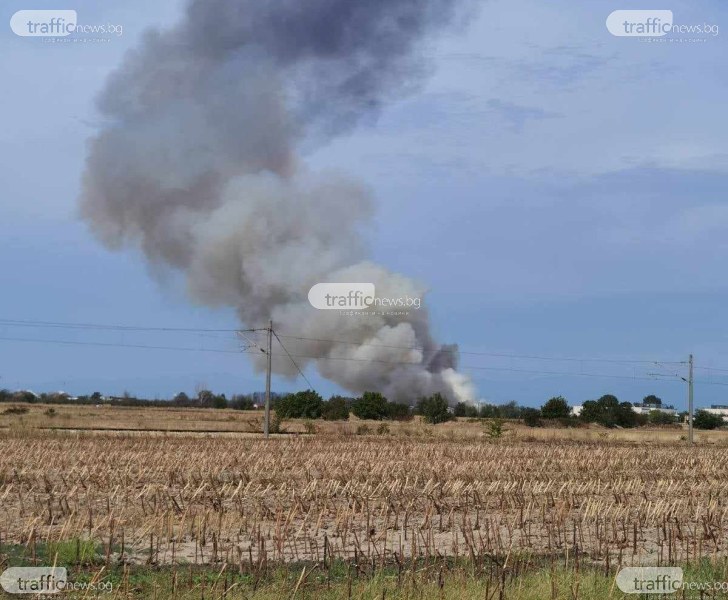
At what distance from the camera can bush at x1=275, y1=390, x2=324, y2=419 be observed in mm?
101062

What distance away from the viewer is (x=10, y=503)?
778 inches

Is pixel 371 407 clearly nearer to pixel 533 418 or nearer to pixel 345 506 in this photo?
pixel 533 418

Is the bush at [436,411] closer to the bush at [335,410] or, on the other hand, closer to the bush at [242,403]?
the bush at [335,410]

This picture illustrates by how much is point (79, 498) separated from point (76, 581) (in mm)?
9318

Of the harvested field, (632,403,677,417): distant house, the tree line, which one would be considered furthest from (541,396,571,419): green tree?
the harvested field

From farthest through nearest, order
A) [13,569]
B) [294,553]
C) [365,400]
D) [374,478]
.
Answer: [365,400]
[374,478]
[294,553]
[13,569]

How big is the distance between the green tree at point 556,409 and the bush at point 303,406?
26.1 meters

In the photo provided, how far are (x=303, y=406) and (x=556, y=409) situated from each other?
29830 mm

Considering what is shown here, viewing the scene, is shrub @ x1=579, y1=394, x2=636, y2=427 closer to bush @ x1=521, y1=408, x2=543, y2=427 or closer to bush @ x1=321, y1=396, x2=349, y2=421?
bush @ x1=521, y1=408, x2=543, y2=427

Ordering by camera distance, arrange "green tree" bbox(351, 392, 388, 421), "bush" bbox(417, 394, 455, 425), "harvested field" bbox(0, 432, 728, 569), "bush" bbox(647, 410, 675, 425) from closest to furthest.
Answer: "harvested field" bbox(0, 432, 728, 569), "bush" bbox(417, 394, 455, 425), "green tree" bbox(351, 392, 388, 421), "bush" bbox(647, 410, 675, 425)

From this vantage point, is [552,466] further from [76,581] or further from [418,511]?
[76,581]

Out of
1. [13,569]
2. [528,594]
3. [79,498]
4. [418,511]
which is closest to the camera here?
[528,594]

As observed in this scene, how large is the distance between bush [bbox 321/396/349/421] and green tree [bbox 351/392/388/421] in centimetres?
137

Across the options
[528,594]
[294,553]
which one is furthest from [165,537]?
[528,594]
